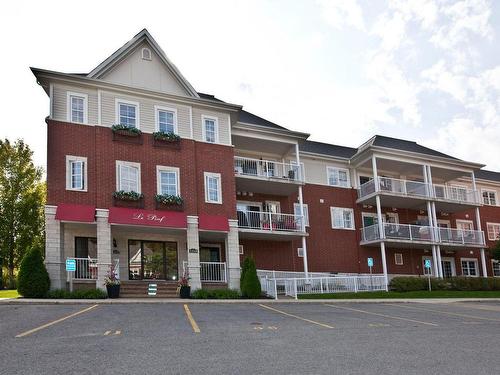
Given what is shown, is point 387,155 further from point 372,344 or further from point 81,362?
point 81,362

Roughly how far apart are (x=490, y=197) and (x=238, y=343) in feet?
118

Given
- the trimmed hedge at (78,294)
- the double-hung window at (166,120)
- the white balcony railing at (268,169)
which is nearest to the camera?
the trimmed hedge at (78,294)

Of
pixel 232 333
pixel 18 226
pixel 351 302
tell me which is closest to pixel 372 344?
pixel 232 333

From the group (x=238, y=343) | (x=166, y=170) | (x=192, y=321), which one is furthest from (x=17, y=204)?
(x=238, y=343)

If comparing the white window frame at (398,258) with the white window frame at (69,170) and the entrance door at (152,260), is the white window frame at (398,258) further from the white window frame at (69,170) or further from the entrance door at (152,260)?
the white window frame at (69,170)

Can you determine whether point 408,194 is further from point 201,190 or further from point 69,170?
point 69,170

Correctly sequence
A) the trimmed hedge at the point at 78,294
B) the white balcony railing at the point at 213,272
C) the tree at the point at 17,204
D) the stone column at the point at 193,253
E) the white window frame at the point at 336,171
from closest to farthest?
the trimmed hedge at the point at 78,294 → the stone column at the point at 193,253 → the white balcony railing at the point at 213,272 → the white window frame at the point at 336,171 → the tree at the point at 17,204

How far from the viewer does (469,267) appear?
3844 cm

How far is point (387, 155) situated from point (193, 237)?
47.4 ft

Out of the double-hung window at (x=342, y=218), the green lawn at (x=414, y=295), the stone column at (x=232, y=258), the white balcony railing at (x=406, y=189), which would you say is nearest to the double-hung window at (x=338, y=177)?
the white balcony railing at (x=406, y=189)

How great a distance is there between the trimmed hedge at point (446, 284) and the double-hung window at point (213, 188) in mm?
11178

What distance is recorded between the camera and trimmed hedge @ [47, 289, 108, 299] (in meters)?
21.3

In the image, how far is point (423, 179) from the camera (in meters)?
36.8

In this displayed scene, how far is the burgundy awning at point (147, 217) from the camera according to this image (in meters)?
23.9
